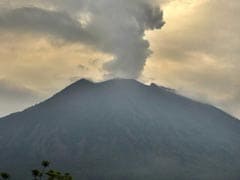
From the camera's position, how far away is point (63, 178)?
342 feet

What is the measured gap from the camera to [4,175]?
107438 millimetres

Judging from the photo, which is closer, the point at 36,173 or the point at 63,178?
the point at 63,178

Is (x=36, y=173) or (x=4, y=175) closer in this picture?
(x=4, y=175)

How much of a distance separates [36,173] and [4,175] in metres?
12.4

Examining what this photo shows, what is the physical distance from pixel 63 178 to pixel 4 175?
465 inches

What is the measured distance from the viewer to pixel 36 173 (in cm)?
11900

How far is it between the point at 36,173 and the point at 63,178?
16.5 metres
